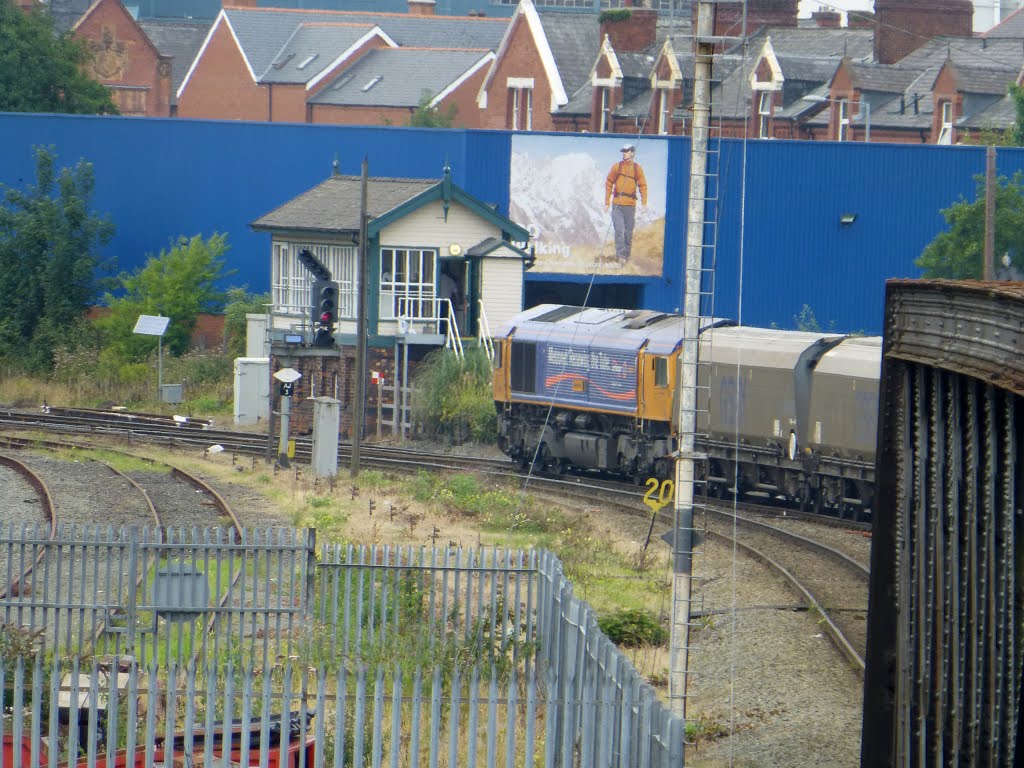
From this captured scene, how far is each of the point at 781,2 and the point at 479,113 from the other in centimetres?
1339

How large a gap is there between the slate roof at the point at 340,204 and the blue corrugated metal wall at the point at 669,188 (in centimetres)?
675

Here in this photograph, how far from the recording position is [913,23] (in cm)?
5938

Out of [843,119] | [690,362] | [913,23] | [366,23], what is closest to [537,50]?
[843,119]

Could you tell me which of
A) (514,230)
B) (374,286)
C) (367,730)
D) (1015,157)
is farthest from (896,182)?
(367,730)

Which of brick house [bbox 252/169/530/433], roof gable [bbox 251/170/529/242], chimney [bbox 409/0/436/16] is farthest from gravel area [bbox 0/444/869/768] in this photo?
chimney [bbox 409/0/436/16]

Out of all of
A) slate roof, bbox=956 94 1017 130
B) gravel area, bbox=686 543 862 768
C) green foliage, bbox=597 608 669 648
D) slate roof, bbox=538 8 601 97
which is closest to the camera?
gravel area, bbox=686 543 862 768

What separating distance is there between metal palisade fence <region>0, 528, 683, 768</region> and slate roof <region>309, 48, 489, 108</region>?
53.2 m

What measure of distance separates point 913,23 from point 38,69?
32602mm

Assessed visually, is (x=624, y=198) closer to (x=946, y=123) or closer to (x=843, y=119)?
(x=843, y=119)

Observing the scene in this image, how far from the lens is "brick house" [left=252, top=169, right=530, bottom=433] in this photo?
1303 inches

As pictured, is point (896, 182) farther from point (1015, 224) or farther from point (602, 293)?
point (602, 293)

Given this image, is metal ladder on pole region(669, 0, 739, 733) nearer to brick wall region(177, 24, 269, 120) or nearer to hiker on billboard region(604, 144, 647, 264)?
hiker on billboard region(604, 144, 647, 264)

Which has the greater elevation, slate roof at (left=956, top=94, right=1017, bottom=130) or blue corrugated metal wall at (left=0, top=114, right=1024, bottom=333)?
slate roof at (left=956, top=94, right=1017, bottom=130)

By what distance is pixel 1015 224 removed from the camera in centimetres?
3722
